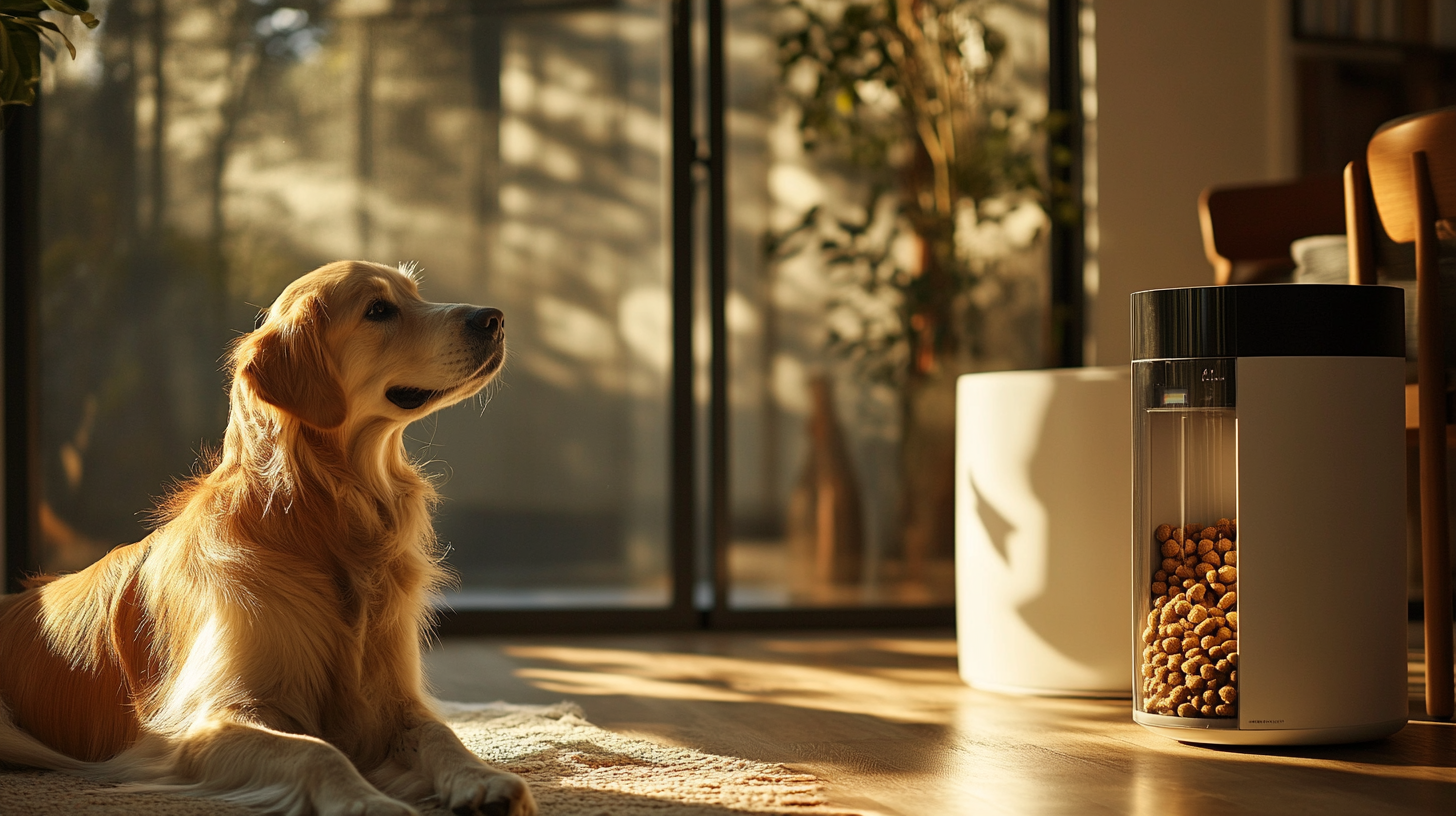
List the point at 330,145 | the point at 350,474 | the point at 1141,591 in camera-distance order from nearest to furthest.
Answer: the point at 350,474 < the point at 1141,591 < the point at 330,145

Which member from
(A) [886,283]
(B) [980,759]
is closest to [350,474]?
(B) [980,759]

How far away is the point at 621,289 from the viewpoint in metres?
3.60

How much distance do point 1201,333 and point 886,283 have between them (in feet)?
6.05

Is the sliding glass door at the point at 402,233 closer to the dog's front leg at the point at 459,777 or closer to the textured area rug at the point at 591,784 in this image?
the textured area rug at the point at 591,784

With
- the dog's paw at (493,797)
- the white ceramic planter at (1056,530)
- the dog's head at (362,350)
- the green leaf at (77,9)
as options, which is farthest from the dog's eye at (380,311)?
the white ceramic planter at (1056,530)

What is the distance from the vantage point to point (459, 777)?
151cm

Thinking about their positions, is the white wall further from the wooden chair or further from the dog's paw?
the dog's paw

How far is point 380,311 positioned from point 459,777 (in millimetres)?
695

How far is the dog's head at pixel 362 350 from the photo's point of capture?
5.61 ft

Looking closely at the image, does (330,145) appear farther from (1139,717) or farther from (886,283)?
(1139,717)

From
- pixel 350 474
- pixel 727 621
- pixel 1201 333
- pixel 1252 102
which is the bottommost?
pixel 727 621

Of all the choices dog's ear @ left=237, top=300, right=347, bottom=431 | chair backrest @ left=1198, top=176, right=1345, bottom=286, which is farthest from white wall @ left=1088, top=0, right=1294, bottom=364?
dog's ear @ left=237, top=300, right=347, bottom=431

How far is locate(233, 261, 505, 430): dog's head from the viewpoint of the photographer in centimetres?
171

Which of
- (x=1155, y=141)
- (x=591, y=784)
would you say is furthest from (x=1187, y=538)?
(x=1155, y=141)
